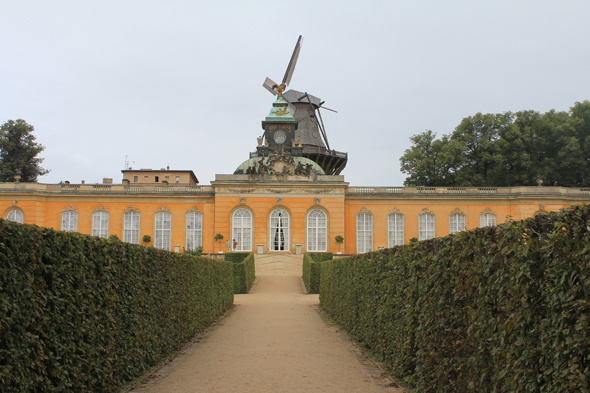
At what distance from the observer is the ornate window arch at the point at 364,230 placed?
3934 cm

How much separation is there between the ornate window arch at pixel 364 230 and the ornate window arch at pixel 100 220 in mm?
18430

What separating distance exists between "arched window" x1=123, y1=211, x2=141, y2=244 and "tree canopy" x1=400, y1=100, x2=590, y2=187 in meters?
24.2

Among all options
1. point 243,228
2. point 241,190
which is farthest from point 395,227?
point 241,190

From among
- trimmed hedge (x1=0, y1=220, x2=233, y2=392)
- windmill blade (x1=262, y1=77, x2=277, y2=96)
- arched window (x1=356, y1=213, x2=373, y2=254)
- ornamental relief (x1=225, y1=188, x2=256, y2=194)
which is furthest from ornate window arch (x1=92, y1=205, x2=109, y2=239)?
trimmed hedge (x1=0, y1=220, x2=233, y2=392)

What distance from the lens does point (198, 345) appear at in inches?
445

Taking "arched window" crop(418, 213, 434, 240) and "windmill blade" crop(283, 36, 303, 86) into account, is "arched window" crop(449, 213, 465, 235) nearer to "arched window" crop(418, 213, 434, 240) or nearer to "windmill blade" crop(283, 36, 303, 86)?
"arched window" crop(418, 213, 434, 240)

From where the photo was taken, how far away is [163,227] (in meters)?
39.2

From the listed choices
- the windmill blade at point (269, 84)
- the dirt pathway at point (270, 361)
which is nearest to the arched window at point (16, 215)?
the windmill blade at point (269, 84)

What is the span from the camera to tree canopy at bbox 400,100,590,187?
44.9m

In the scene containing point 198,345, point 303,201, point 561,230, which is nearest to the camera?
point 561,230

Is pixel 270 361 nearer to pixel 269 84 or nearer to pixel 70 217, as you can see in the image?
pixel 70 217

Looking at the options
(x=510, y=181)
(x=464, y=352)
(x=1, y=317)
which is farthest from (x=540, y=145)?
(x=1, y=317)

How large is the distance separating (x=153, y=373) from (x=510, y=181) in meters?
43.8

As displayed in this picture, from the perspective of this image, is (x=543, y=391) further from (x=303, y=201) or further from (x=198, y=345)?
(x=303, y=201)
